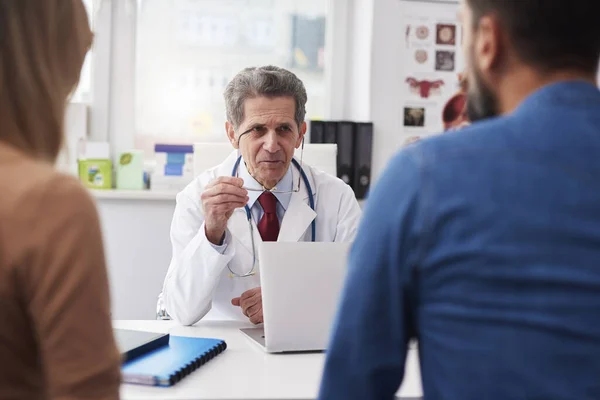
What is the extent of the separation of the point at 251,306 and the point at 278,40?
1.91 metres

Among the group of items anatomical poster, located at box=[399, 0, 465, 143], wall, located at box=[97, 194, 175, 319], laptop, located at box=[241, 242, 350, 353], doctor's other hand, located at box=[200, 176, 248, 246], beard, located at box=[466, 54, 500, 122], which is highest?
anatomical poster, located at box=[399, 0, 465, 143]

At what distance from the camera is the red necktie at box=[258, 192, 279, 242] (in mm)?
1918

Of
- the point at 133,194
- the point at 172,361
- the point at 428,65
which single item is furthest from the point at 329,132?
the point at 172,361

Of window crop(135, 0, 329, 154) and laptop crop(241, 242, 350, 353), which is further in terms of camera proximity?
window crop(135, 0, 329, 154)

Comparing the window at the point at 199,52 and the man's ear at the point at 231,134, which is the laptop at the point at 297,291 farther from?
the window at the point at 199,52

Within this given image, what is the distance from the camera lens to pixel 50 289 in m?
0.63

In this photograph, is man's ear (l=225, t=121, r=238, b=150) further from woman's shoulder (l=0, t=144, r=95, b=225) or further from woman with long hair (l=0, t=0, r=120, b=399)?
woman's shoulder (l=0, t=144, r=95, b=225)

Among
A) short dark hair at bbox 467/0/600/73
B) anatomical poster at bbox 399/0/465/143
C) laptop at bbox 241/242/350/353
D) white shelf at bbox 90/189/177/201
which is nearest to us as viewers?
short dark hair at bbox 467/0/600/73

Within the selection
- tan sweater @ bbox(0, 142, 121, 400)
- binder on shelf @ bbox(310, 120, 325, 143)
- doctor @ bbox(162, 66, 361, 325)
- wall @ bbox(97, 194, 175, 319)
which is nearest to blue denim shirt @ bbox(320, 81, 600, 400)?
tan sweater @ bbox(0, 142, 121, 400)

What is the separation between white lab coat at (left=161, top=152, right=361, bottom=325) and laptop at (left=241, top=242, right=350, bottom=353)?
389mm

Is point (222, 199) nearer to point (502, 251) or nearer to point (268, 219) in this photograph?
point (268, 219)

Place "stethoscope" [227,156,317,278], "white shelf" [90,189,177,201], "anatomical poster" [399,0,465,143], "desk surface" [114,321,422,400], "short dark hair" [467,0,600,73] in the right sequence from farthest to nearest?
1. "anatomical poster" [399,0,465,143]
2. "white shelf" [90,189,177,201]
3. "stethoscope" [227,156,317,278]
4. "desk surface" [114,321,422,400]
5. "short dark hair" [467,0,600,73]

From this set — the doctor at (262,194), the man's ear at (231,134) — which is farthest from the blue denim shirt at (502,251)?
the man's ear at (231,134)

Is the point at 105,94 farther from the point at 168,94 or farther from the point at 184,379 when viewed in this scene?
the point at 184,379
